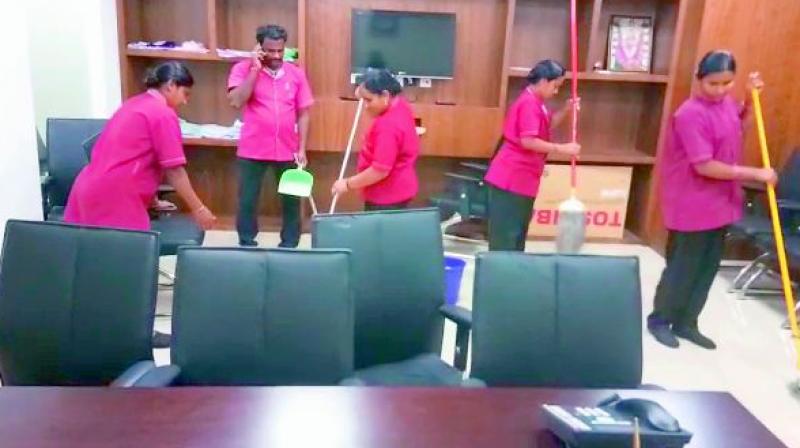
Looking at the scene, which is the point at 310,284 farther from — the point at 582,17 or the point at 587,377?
the point at 582,17

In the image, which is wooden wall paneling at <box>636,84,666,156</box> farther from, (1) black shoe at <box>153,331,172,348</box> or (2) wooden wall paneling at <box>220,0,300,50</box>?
(1) black shoe at <box>153,331,172,348</box>

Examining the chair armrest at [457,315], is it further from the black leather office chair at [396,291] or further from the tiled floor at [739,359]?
the tiled floor at [739,359]

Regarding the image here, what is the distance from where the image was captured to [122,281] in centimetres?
176

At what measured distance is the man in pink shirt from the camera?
379cm

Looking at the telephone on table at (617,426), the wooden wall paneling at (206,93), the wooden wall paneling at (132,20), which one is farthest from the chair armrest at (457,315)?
the wooden wall paneling at (132,20)

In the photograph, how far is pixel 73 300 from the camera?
176 cm

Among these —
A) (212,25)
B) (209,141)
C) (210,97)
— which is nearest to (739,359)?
(209,141)

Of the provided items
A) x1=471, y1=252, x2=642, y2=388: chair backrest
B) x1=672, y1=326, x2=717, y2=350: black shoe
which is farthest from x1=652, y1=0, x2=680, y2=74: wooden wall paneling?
x1=471, y1=252, x2=642, y2=388: chair backrest

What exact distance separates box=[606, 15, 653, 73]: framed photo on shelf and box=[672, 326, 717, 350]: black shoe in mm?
2013

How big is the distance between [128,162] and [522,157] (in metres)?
1.73

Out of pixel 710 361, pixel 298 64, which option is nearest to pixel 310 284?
pixel 710 361

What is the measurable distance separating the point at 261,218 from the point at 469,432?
3786 millimetres

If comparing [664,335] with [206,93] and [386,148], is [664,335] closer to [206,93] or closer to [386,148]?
[386,148]

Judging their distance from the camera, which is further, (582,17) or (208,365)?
(582,17)
